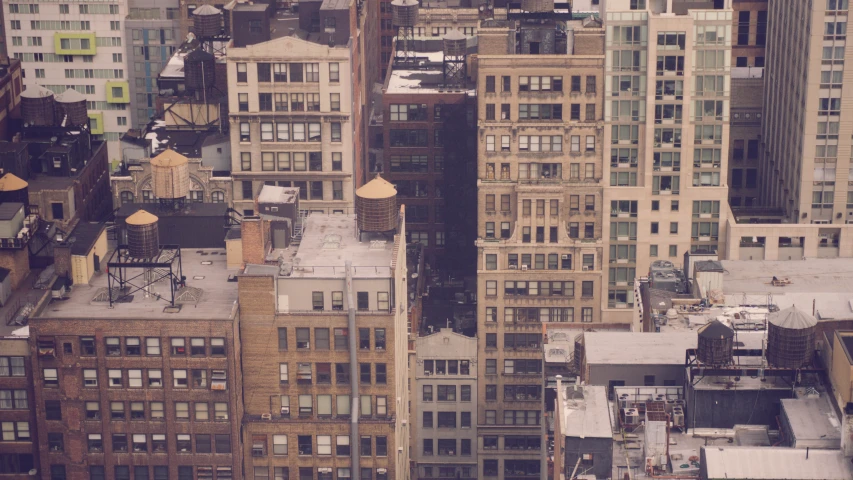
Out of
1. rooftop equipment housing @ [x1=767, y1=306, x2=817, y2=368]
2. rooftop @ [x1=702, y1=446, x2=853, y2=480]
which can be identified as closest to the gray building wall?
rooftop @ [x1=702, y1=446, x2=853, y2=480]

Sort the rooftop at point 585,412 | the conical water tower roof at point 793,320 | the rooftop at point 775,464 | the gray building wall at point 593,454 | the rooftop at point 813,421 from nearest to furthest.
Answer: the rooftop at point 775,464, the rooftop at point 813,421, the gray building wall at point 593,454, the rooftop at point 585,412, the conical water tower roof at point 793,320

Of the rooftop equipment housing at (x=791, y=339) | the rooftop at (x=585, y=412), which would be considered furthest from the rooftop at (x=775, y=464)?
the rooftop equipment housing at (x=791, y=339)

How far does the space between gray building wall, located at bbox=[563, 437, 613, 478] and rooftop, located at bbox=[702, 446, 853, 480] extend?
9.30 m

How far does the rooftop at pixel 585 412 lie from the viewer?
618ft

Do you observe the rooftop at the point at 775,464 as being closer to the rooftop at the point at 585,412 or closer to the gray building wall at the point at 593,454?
the gray building wall at the point at 593,454

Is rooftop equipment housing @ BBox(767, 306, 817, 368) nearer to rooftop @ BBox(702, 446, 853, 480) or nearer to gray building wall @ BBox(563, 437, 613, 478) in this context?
rooftop @ BBox(702, 446, 853, 480)

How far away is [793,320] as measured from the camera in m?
196

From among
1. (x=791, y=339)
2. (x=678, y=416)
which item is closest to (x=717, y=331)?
(x=791, y=339)

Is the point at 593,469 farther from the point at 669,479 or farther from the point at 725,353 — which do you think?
the point at 725,353

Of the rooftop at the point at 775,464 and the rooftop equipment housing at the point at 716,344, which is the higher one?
the rooftop equipment housing at the point at 716,344

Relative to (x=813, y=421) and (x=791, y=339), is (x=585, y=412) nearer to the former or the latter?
(x=813, y=421)

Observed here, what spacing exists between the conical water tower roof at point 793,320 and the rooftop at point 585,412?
1817 centimetres

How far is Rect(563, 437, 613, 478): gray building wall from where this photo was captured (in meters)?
188

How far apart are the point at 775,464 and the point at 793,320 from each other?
1818 centimetres
